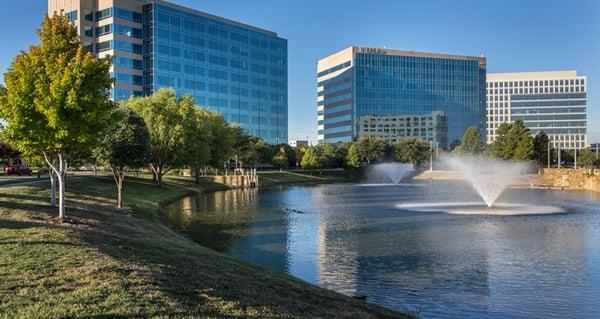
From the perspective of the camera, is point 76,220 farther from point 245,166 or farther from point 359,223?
point 245,166

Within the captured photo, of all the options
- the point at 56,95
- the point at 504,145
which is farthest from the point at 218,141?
the point at 504,145

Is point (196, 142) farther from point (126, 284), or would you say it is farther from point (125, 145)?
point (126, 284)

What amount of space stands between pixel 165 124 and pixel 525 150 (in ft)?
294

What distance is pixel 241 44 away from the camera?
16875 cm

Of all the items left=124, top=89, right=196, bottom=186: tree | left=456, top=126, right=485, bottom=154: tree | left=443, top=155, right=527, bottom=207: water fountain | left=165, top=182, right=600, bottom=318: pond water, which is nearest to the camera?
left=165, top=182, right=600, bottom=318: pond water

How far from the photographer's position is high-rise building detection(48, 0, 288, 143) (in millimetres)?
132500

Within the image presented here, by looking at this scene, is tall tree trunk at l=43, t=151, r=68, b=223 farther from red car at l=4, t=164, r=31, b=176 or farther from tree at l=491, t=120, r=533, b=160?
tree at l=491, t=120, r=533, b=160

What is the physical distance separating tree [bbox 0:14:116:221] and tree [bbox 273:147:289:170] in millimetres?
121780

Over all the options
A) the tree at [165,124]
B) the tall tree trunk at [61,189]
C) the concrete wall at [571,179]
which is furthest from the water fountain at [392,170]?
the tall tree trunk at [61,189]

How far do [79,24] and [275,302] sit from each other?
132 meters

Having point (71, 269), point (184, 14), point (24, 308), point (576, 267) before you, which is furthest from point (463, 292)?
point (184, 14)

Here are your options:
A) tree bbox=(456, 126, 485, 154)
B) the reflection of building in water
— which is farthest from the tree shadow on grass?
tree bbox=(456, 126, 485, 154)

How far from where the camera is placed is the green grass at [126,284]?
11789 mm

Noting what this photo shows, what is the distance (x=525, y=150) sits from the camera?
129 m
